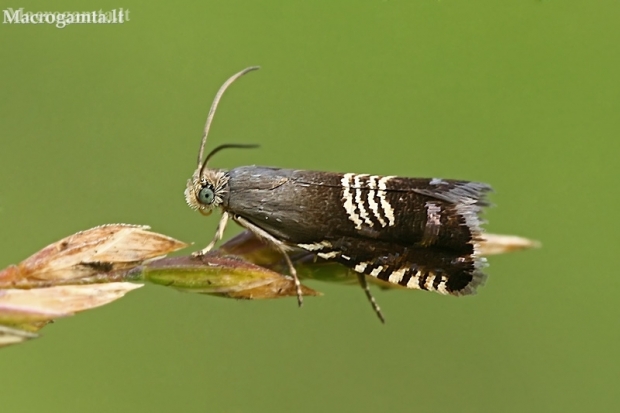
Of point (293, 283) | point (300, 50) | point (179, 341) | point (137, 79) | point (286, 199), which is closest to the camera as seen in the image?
point (293, 283)

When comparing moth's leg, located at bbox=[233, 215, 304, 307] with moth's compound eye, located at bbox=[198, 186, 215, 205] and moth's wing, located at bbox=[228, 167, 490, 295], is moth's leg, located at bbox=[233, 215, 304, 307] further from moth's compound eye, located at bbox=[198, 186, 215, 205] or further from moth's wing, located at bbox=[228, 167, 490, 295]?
moth's compound eye, located at bbox=[198, 186, 215, 205]

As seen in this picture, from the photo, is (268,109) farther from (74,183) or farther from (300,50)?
(74,183)

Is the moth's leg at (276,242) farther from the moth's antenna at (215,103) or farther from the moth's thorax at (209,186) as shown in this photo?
the moth's antenna at (215,103)

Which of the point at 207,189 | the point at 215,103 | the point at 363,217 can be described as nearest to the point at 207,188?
the point at 207,189

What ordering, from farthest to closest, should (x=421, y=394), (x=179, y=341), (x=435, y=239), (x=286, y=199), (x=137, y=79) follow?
(x=137, y=79), (x=421, y=394), (x=179, y=341), (x=286, y=199), (x=435, y=239)

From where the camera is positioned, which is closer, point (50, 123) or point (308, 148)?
point (50, 123)

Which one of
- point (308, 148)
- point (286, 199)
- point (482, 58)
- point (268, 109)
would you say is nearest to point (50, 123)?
point (268, 109)

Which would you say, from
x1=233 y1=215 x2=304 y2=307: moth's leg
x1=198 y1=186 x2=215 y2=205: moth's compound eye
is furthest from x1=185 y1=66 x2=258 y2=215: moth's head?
x1=233 y1=215 x2=304 y2=307: moth's leg
